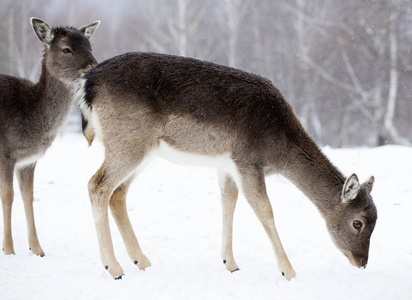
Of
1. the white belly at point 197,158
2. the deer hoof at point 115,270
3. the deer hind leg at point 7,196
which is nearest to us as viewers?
the deer hoof at point 115,270

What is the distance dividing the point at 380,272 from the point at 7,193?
4162 millimetres

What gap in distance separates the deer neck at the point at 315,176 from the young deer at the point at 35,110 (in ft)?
9.06

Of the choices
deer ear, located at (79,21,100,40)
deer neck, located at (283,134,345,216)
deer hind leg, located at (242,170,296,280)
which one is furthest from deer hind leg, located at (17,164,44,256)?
deer neck, located at (283,134,345,216)

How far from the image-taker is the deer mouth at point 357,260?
4570 millimetres

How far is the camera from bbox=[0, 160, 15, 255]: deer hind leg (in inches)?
203

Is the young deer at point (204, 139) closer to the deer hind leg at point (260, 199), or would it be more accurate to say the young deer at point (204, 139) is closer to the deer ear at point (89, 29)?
the deer hind leg at point (260, 199)

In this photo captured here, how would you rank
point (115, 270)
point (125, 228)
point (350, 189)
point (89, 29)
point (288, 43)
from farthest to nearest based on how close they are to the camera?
point (288, 43) → point (89, 29) → point (125, 228) → point (350, 189) → point (115, 270)

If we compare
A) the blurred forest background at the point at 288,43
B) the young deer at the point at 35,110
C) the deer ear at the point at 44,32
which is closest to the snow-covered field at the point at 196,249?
Answer: the young deer at the point at 35,110

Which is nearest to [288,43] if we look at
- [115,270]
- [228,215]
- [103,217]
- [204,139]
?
[228,215]

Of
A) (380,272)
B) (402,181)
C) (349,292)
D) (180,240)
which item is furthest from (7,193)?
(402,181)

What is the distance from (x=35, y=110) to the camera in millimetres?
5551

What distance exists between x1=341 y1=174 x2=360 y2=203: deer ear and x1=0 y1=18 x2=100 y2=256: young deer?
335 cm

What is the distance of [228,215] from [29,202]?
7.73 feet

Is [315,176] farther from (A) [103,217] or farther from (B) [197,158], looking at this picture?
(A) [103,217]
